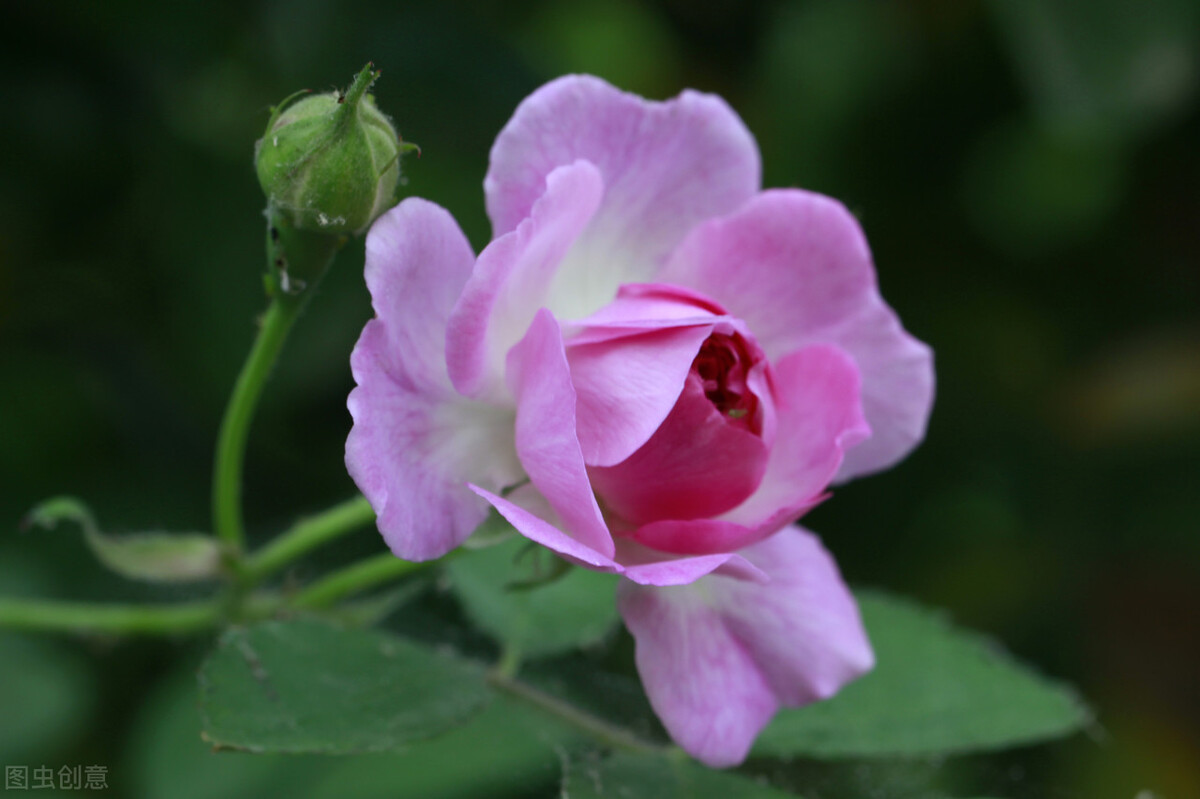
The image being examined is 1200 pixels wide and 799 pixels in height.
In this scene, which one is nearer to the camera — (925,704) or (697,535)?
(697,535)

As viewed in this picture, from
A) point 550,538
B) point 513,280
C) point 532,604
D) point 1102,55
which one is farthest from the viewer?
point 1102,55

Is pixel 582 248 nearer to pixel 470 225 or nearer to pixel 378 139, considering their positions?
pixel 378 139

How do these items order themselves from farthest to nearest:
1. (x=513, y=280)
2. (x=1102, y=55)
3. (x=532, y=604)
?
(x=1102, y=55)
(x=532, y=604)
(x=513, y=280)

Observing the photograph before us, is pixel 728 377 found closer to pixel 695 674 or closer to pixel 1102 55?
pixel 695 674

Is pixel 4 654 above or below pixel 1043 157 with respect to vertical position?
below

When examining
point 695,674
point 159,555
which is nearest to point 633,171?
point 695,674

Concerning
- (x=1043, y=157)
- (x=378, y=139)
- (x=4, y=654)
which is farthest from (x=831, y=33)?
(x=4, y=654)

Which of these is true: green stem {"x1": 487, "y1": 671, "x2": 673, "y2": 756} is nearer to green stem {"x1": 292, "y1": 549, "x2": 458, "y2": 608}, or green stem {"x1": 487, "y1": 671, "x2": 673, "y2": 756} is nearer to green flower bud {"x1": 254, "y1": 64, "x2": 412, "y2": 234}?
green stem {"x1": 292, "y1": 549, "x2": 458, "y2": 608}
